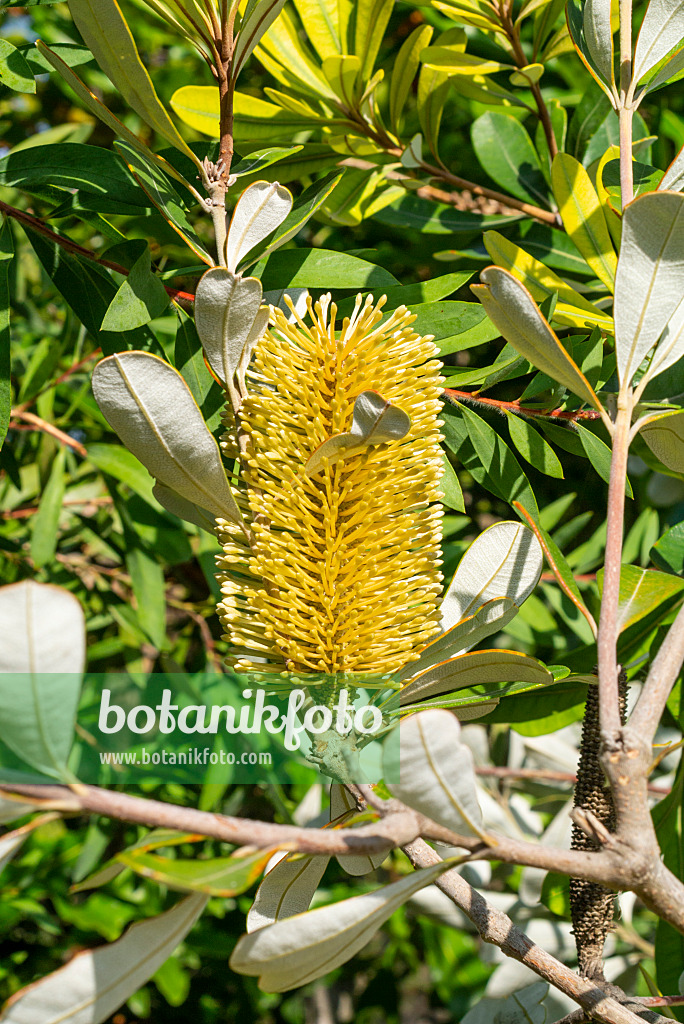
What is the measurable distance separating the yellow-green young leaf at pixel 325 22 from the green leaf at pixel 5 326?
0.29m

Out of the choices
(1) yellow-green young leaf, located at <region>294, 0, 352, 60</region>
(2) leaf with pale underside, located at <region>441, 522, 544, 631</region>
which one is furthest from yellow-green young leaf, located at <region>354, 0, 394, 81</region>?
(2) leaf with pale underside, located at <region>441, 522, 544, 631</region>

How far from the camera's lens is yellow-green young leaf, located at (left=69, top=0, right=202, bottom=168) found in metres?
Answer: 0.38

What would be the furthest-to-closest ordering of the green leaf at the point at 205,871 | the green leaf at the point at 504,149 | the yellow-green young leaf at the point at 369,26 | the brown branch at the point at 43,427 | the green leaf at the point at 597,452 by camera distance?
the brown branch at the point at 43,427 → the green leaf at the point at 504,149 → the yellow-green young leaf at the point at 369,26 → the green leaf at the point at 597,452 → the green leaf at the point at 205,871

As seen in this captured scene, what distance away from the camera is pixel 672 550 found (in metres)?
0.53

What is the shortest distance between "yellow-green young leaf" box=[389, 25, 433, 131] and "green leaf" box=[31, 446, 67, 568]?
1.78 ft

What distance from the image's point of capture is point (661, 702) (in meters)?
0.34

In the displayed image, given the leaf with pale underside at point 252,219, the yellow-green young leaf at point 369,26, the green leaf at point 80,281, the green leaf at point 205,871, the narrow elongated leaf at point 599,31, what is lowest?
the green leaf at point 205,871

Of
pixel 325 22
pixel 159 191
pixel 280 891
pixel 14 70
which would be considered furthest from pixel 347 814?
pixel 325 22

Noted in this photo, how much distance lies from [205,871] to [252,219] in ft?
1.08

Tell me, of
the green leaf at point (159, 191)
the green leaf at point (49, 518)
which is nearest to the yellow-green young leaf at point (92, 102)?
the green leaf at point (159, 191)

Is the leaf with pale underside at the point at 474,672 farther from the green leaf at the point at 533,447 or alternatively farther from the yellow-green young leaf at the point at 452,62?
the yellow-green young leaf at the point at 452,62

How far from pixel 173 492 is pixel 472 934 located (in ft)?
4.50

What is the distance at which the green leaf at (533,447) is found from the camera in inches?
21.2

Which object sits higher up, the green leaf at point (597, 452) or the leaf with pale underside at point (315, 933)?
the green leaf at point (597, 452)
